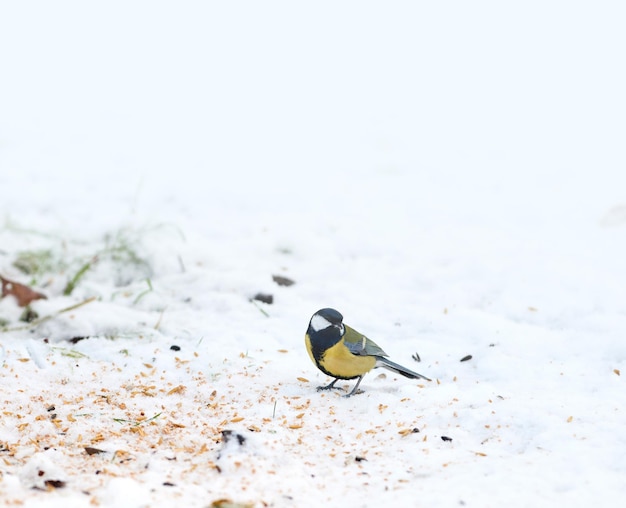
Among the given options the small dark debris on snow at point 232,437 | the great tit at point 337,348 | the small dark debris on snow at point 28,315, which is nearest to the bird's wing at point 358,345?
the great tit at point 337,348

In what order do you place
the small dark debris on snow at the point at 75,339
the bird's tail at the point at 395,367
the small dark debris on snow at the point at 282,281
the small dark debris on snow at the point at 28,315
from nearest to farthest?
the bird's tail at the point at 395,367, the small dark debris on snow at the point at 75,339, the small dark debris on snow at the point at 28,315, the small dark debris on snow at the point at 282,281

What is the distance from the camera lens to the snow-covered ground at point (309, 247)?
9.80 ft

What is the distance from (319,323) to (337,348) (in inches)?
5.9

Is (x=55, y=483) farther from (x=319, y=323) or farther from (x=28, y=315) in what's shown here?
(x=28, y=315)

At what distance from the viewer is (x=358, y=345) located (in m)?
3.66

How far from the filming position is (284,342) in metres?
4.51

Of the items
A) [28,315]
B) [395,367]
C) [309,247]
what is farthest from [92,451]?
[309,247]

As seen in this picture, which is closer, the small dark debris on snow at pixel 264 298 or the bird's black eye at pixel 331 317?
the bird's black eye at pixel 331 317

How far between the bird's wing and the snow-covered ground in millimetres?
241

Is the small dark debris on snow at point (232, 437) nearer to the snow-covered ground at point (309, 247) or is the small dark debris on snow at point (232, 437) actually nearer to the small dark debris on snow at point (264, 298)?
the snow-covered ground at point (309, 247)

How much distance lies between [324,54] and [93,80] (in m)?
3.01

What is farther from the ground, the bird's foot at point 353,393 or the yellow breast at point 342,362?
the yellow breast at point 342,362

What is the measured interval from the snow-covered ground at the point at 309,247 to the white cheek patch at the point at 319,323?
39cm

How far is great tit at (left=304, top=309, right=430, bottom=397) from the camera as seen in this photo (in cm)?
359
